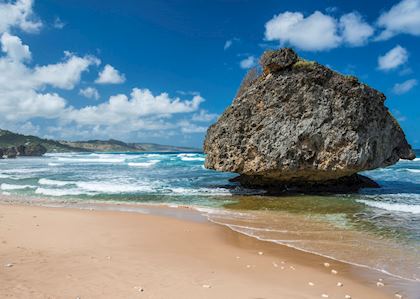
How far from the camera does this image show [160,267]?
720cm

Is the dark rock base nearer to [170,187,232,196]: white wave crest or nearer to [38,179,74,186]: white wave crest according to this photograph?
[170,187,232,196]: white wave crest

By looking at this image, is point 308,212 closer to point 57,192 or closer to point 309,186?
point 309,186

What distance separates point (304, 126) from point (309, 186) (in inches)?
168

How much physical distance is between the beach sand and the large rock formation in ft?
28.4

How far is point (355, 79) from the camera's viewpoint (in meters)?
19.2

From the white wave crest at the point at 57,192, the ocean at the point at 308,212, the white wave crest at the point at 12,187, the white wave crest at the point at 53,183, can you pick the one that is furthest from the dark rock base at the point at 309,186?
the white wave crest at the point at 12,187

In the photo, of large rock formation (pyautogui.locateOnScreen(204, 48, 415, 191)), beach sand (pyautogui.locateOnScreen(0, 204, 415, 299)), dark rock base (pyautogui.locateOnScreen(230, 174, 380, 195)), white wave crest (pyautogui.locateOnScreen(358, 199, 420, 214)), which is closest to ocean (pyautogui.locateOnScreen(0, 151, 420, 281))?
white wave crest (pyautogui.locateOnScreen(358, 199, 420, 214))

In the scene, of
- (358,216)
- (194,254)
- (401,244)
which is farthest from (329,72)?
(194,254)

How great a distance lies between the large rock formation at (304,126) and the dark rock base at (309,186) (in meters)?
0.58

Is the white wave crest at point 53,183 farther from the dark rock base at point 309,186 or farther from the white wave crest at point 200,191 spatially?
the dark rock base at point 309,186

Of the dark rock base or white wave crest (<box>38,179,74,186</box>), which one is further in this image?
white wave crest (<box>38,179,74,186</box>)

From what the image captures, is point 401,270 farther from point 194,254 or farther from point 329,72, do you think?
point 329,72

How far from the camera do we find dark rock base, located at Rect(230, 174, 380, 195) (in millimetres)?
20875

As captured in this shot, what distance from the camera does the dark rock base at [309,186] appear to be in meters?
20.9
